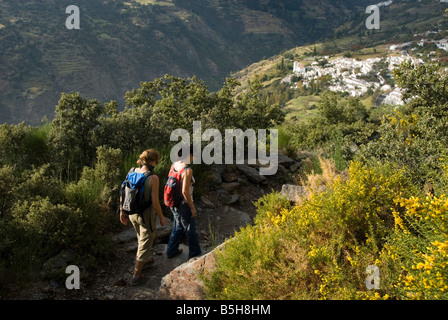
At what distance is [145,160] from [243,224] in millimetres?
3113

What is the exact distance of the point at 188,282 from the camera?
11.3 feet

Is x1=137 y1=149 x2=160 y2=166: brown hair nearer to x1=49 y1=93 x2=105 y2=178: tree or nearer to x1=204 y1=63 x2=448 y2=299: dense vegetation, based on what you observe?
x1=204 y1=63 x2=448 y2=299: dense vegetation

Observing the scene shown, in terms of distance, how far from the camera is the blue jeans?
431cm

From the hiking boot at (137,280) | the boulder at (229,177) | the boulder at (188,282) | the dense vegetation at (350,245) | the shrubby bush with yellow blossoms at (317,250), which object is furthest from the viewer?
the boulder at (229,177)

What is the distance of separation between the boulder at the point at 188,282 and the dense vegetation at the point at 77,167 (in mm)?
1321

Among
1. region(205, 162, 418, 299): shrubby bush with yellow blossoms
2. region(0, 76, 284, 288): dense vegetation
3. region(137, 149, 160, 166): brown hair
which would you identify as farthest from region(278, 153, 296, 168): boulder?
region(137, 149, 160, 166): brown hair

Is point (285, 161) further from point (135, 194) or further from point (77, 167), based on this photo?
point (135, 194)

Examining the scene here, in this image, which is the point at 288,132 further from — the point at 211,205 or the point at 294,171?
the point at 211,205

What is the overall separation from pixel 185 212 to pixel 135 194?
83cm

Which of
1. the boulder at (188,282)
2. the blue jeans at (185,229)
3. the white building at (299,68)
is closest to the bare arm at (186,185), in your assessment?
the blue jeans at (185,229)

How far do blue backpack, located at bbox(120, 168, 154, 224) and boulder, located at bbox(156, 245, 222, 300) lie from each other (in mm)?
903

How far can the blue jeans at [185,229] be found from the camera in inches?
170

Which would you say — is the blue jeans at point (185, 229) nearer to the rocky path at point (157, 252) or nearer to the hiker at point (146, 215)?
the rocky path at point (157, 252)
